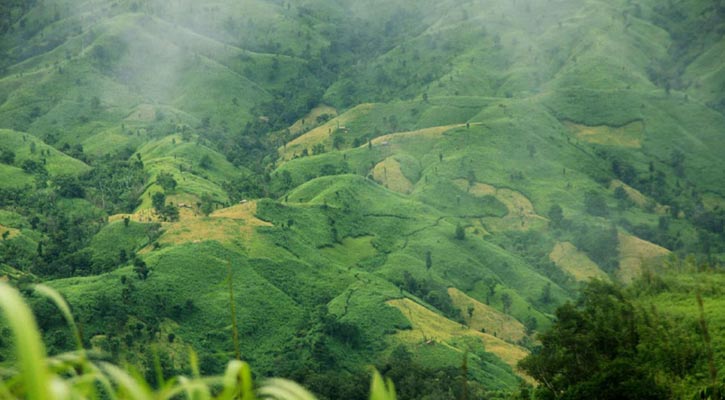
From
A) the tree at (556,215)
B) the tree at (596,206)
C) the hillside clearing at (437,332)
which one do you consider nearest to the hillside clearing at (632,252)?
the tree at (596,206)

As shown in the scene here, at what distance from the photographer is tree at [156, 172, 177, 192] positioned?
126875mm

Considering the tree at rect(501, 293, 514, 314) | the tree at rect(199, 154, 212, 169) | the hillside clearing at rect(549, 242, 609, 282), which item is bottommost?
the hillside clearing at rect(549, 242, 609, 282)

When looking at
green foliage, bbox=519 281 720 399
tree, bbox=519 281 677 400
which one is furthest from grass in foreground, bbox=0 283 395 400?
tree, bbox=519 281 677 400

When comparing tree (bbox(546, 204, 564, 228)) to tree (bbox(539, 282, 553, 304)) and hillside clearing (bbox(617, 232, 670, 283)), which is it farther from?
tree (bbox(539, 282, 553, 304))

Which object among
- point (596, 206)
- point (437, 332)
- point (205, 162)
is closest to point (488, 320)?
point (437, 332)

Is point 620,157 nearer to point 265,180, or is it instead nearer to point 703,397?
point 265,180

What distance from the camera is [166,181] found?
128625 millimetres

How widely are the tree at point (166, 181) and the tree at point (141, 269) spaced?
121ft

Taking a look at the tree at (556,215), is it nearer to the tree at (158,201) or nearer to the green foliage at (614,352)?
the tree at (158,201)

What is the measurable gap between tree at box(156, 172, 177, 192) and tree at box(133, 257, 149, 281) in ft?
121

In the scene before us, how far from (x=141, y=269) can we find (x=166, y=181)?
4135 centimetres

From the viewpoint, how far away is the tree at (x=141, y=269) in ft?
295

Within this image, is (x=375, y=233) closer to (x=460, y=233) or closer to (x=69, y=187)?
(x=460, y=233)

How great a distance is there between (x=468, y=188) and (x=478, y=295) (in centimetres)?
4065
